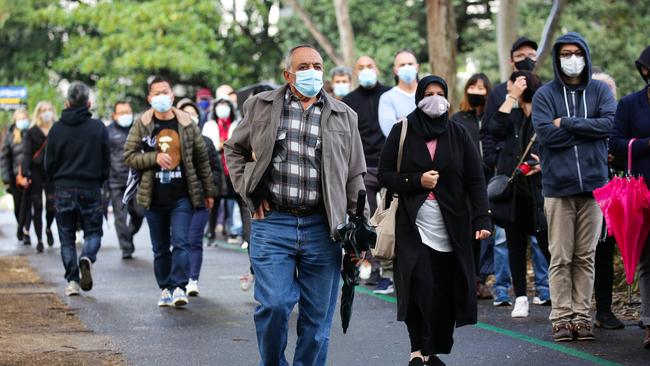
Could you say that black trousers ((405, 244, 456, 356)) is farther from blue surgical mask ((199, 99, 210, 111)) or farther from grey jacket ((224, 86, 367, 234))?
blue surgical mask ((199, 99, 210, 111))

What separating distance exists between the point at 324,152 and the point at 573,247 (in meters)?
3.11

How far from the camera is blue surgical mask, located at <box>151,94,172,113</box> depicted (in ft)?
35.2

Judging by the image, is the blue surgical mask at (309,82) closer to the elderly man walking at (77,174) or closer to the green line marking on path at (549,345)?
the green line marking on path at (549,345)

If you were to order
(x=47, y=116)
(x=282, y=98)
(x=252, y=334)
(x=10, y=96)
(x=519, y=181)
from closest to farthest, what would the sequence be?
(x=282, y=98), (x=252, y=334), (x=519, y=181), (x=47, y=116), (x=10, y=96)

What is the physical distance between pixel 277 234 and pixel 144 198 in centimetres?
426

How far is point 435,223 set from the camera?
25.6 ft

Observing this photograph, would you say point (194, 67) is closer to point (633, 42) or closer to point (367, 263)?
point (633, 42)

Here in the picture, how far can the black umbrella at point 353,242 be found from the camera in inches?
255

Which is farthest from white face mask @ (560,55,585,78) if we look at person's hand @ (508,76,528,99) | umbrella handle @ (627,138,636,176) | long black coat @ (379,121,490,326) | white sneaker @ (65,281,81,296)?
white sneaker @ (65,281,81,296)

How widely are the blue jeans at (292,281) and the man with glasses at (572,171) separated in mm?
2723

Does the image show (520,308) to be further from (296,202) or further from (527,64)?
(296,202)

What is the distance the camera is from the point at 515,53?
11.0m

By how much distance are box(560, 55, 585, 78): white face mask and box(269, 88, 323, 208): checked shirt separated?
2866mm

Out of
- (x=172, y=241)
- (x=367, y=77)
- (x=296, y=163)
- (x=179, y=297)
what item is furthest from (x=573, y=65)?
(x=179, y=297)
